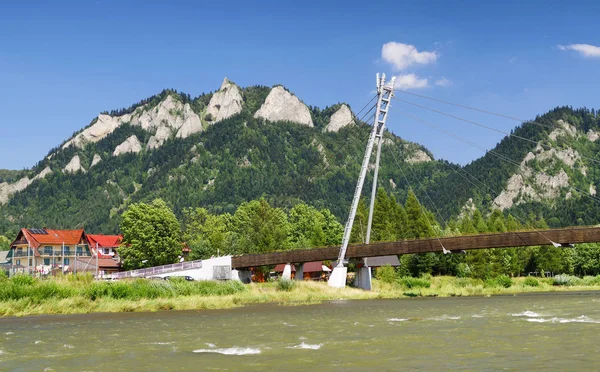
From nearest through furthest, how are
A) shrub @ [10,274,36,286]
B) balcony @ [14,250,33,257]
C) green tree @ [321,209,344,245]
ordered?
shrub @ [10,274,36,286]
green tree @ [321,209,344,245]
balcony @ [14,250,33,257]

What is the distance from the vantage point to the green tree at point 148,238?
8431 centimetres

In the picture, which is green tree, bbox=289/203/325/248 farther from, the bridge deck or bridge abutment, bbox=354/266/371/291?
bridge abutment, bbox=354/266/371/291

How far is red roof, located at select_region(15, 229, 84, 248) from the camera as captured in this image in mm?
111375

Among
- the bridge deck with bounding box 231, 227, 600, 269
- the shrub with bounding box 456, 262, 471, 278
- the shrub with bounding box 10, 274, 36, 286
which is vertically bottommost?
the shrub with bounding box 456, 262, 471, 278

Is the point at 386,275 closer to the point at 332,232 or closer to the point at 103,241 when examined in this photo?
the point at 332,232

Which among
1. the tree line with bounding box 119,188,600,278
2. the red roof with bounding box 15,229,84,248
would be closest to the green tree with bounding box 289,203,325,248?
the tree line with bounding box 119,188,600,278

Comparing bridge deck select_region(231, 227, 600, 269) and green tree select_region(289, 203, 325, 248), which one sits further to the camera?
green tree select_region(289, 203, 325, 248)

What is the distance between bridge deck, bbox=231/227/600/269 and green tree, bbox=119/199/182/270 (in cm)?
1804

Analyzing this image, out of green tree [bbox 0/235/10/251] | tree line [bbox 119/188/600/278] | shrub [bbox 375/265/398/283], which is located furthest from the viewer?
green tree [bbox 0/235/10/251]

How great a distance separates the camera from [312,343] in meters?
19.6

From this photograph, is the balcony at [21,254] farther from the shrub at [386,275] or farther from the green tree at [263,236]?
the shrub at [386,275]

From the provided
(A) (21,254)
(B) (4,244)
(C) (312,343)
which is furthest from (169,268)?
(B) (4,244)

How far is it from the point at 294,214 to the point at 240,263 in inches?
1636

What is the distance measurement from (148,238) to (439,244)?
4343 cm
